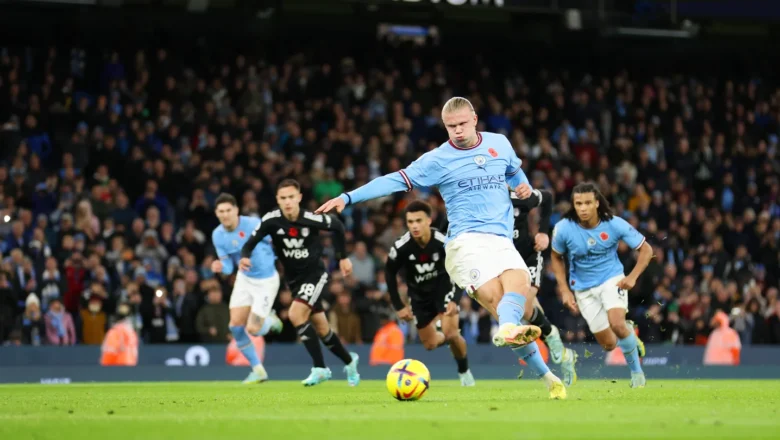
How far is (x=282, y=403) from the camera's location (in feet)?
36.2

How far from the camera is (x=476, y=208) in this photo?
10922 mm

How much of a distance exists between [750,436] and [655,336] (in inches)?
769

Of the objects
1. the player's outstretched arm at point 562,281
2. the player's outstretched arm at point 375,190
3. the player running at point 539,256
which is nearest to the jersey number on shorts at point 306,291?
the player running at point 539,256

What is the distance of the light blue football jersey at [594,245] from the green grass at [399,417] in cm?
225

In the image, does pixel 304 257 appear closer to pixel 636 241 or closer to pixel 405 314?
pixel 405 314

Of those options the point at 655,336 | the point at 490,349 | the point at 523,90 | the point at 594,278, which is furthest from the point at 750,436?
the point at 523,90

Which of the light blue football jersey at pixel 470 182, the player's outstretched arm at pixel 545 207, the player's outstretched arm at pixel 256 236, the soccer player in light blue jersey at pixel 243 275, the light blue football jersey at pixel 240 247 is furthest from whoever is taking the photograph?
the light blue football jersey at pixel 240 247

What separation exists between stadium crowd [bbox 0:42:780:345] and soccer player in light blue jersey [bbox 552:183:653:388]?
8736mm

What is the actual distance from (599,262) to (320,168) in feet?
44.0

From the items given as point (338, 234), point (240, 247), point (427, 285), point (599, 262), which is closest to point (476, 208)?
point (599, 262)

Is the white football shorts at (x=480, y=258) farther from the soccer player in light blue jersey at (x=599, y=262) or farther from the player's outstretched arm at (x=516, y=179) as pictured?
the soccer player in light blue jersey at (x=599, y=262)

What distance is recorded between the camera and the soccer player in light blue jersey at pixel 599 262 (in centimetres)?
1409

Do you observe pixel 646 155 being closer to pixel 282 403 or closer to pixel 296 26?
pixel 296 26

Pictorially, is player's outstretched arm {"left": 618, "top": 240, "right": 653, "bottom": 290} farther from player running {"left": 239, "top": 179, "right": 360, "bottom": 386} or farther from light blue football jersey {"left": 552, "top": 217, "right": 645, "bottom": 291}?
player running {"left": 239, "top": 179, "right": 360, "bottom": 386}
